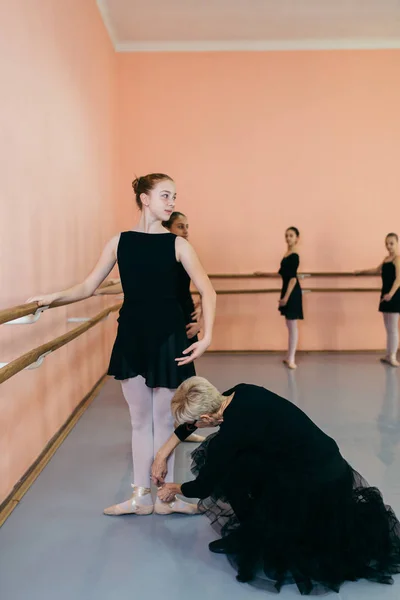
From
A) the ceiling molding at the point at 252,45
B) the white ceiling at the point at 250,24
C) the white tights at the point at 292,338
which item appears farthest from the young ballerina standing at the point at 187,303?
the ceiling molding at the point at 252,45

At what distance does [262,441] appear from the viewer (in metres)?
1.87

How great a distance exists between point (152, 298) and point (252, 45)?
4.78m

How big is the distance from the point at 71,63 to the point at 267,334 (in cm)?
356

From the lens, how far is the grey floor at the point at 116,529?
1.78 meters

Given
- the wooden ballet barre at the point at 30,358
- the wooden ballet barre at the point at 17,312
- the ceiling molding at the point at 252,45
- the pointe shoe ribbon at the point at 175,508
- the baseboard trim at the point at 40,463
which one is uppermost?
the ceiling molding at the point at 252,45

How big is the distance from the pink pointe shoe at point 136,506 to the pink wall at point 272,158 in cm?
400

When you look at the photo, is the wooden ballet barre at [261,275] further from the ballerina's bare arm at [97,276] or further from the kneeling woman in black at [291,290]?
the ballerina's bare arm at [97,276]

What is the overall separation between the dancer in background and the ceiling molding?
209 cm

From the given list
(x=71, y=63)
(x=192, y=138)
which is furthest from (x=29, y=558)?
(x=192, y=138)

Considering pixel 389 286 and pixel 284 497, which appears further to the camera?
pixel 389 286

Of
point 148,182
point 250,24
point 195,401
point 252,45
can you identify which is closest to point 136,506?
point 195,401

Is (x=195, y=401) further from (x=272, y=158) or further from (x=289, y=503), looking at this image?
(x=272, y=158)

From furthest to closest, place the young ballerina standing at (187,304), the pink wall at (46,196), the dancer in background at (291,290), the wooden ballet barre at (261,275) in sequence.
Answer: the wooden ballet barre at (261,275)
the dancer in background at (291,290)
the young ballerina standing at (187,304)
the pink wall at (46,196)

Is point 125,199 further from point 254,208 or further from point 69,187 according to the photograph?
point 69,187
